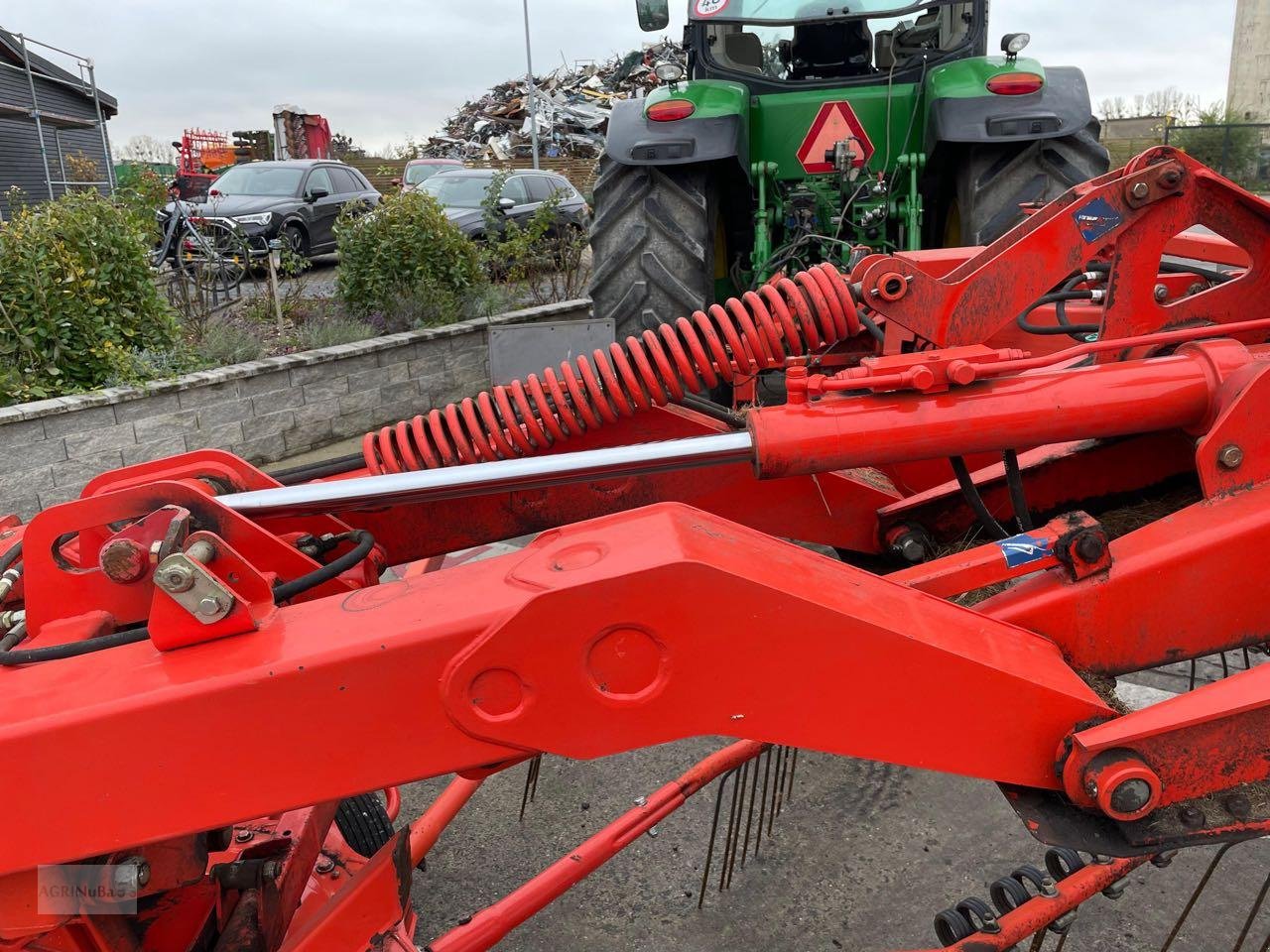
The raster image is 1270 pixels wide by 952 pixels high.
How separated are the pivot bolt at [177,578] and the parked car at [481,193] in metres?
11.9

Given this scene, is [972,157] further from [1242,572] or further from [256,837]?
[256,837]

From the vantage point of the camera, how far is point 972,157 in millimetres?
4691

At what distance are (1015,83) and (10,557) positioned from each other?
4471mm

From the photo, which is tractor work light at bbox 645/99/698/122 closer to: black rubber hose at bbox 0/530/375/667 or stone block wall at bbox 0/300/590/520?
stone block wall at bbox 0/300/590/520

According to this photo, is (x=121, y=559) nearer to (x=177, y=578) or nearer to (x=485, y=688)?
(x=177, y=578)

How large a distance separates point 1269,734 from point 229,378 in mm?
5870

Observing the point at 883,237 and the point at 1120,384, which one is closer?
the point at 1120,384

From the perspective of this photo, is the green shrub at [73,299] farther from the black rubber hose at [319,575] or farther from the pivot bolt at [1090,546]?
the pivot bolt at [1090,546]

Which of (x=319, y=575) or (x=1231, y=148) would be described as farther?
(x=1231, y=148)

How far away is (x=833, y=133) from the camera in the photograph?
5.27 m

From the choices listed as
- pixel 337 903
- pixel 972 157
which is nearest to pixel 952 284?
pixel 337 903

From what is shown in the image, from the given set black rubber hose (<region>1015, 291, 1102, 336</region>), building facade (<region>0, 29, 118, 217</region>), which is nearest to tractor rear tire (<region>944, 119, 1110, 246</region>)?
black rubber hose (<region>1015, 291, 1102, 336</region>)

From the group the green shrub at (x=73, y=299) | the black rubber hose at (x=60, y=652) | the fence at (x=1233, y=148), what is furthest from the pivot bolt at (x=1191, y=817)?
the fence at (x=1233, y=148)


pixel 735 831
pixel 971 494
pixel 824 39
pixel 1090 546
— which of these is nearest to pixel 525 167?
pixel 824 39
